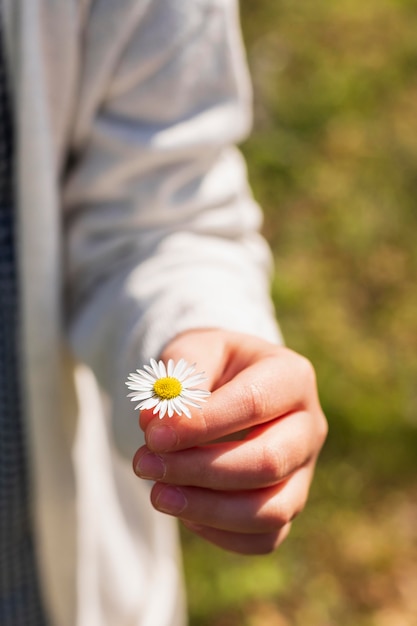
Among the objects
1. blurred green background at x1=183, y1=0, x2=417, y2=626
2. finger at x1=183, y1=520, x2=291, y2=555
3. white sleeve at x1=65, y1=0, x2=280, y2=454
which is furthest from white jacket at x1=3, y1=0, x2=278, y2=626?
blurred green background at x1=183, y1=0, x2=417, y2=626

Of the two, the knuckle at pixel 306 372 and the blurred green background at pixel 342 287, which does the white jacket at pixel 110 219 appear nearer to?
the knuckle at pixel 306 372

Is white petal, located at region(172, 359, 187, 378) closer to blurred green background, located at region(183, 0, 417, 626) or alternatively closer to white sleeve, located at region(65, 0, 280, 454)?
white sleeve, located at region(65, 0, 280, 454)

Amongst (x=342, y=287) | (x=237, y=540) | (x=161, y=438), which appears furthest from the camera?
(x=342, y=287)

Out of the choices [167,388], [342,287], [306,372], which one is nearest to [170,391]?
[167,388]

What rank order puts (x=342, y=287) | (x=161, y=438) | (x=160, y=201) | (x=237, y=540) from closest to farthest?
(x=161, y=438), (x=237, y=540), (x=160, y=201), (x=342, y=287)

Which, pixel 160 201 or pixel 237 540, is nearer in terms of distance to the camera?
pixel 237 540

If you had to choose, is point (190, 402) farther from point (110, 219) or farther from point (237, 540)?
point (110, 219)

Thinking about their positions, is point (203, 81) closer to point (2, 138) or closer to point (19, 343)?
point (2, 138)
